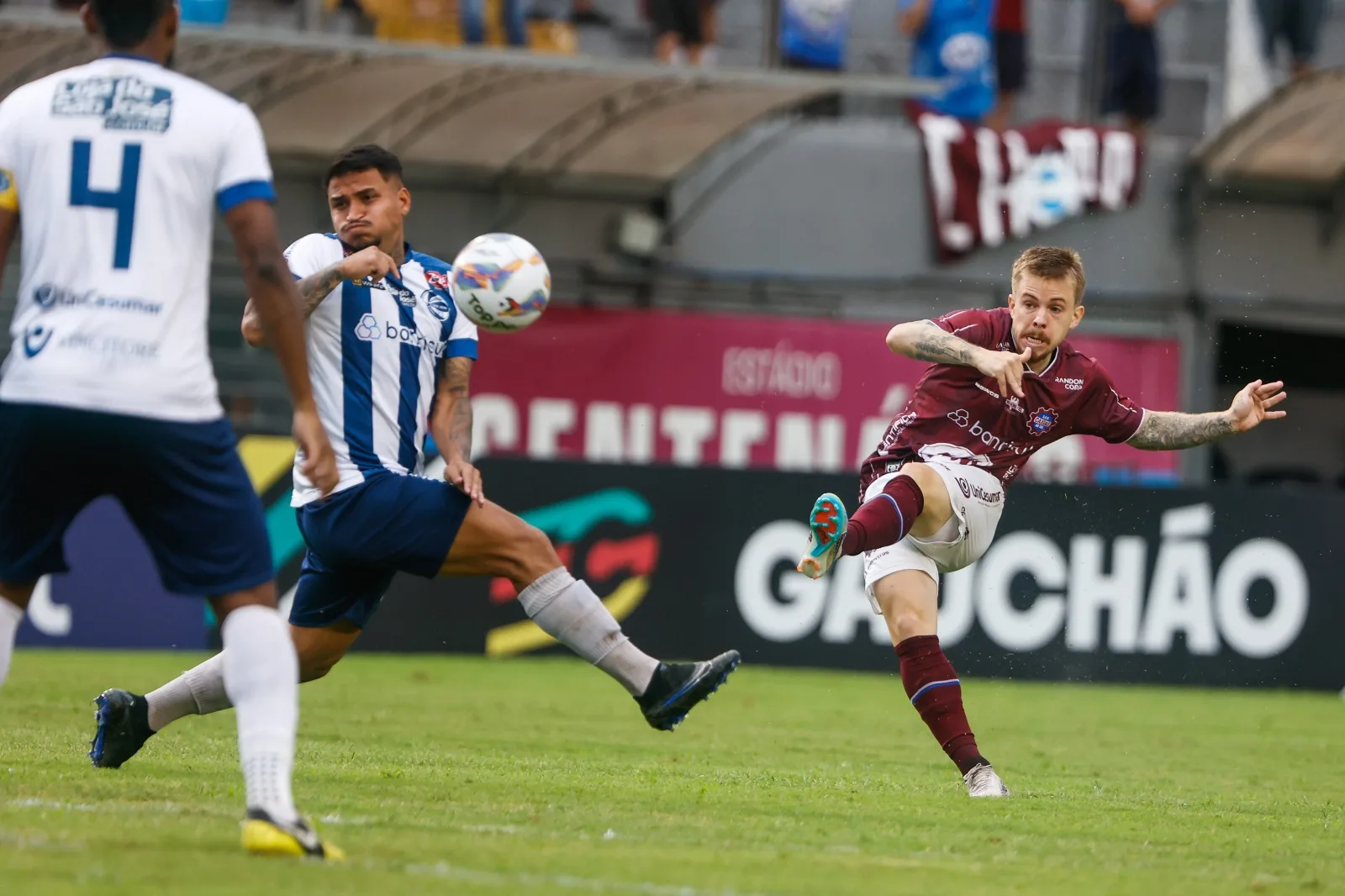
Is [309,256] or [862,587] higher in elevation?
[309,256]

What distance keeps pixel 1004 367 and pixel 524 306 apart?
168 centimetres

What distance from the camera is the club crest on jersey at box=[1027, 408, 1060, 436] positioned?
7598 millimetres

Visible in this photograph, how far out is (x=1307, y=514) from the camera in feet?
50.1

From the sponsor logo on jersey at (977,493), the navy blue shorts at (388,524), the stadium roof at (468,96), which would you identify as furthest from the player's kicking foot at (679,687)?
the stadium roof at (468,96)

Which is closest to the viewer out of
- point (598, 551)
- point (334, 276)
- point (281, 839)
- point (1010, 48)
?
point (281, 839)

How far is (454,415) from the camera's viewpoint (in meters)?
7.19

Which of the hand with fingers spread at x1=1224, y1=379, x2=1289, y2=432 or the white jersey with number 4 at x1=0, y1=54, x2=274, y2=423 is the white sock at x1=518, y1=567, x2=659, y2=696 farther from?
the hand with fingers spread at x1=1224, y1=379, x2=1289, y2=432

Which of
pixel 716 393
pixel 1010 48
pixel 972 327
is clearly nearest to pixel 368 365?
pixel 972 327

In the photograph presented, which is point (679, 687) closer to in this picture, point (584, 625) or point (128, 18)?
point (584, 625)

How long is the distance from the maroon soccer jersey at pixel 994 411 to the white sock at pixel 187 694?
2.55 metres

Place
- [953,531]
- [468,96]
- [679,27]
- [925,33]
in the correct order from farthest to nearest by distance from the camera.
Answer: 1. [925,33]
2. [679,27]
3. [468,96]
4. [953,531]

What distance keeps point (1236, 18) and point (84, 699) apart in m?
14.9

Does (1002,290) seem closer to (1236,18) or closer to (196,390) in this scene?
(1236,18)

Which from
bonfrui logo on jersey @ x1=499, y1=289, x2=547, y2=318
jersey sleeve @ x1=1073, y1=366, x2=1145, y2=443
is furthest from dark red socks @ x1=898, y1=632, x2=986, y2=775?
bonfrui logo on jersey @ x1=499, y1=289, x2=547, y2=318
